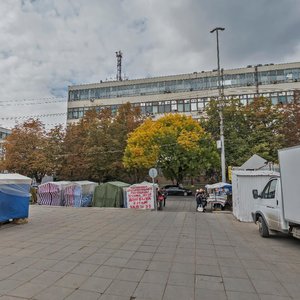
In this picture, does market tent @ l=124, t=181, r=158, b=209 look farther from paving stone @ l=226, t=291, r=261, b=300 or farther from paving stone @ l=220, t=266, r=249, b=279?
paving stone @ l=226, t=291, r=261, b=300

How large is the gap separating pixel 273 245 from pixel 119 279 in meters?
5.26

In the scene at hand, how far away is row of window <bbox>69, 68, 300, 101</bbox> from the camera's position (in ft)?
154

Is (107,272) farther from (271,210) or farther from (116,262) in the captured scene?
(271,210)

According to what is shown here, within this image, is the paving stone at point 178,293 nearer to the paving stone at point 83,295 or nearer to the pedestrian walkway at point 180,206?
the paving stone at point 83,295

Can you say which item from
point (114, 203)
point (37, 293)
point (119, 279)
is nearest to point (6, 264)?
point (37, 293)

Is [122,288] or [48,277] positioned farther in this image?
[48,277]

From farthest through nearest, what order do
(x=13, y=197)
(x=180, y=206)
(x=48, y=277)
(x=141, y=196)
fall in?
1. (x=180, y=206)
2. (x=141, y=196)
3. (x=13, y=197)
4. (x=48, y=277)

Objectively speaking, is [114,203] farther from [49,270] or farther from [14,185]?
[49,270]

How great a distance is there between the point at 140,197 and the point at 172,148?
42.7ft

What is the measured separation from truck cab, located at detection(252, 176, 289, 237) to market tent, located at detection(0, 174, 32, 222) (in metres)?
9.83

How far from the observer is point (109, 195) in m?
20.3

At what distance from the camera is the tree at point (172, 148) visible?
30.6 m

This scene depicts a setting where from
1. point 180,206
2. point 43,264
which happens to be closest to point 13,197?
point 43,264

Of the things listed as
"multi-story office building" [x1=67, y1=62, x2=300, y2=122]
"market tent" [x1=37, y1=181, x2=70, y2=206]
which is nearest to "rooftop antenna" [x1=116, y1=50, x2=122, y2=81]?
"multi-story office building" [x1=67, y1=62, x2=300, y2=122]
